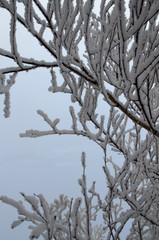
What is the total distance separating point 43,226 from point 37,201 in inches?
9.8

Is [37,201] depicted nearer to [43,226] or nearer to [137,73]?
[43,226]

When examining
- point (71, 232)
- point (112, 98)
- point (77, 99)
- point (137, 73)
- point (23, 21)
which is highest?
point (23, 21)

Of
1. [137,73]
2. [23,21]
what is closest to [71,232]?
[137,73]

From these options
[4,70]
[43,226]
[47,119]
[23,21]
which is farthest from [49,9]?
[43,226]

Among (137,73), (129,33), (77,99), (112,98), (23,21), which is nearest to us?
(129,33)

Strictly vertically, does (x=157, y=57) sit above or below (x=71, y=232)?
above

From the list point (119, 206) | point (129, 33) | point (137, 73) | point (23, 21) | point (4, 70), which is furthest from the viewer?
point (119, 206)

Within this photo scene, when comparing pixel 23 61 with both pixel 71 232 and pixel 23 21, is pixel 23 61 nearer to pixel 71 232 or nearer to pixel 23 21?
pixel 23 21

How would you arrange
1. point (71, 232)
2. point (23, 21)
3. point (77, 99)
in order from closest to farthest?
point (23, 21) → point (71, 232) → point (77, 99)

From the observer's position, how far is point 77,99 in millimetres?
2322

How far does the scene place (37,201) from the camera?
1682 millimetres

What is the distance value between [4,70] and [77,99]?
79 centimetres

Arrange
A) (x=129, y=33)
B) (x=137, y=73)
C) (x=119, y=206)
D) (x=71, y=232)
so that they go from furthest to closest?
1. (x=119, y=206)
2. (x=71, y=232)
3. (x=137, y=73)
4. (x=129, y=33)

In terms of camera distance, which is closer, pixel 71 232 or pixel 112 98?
pixel 71 232
